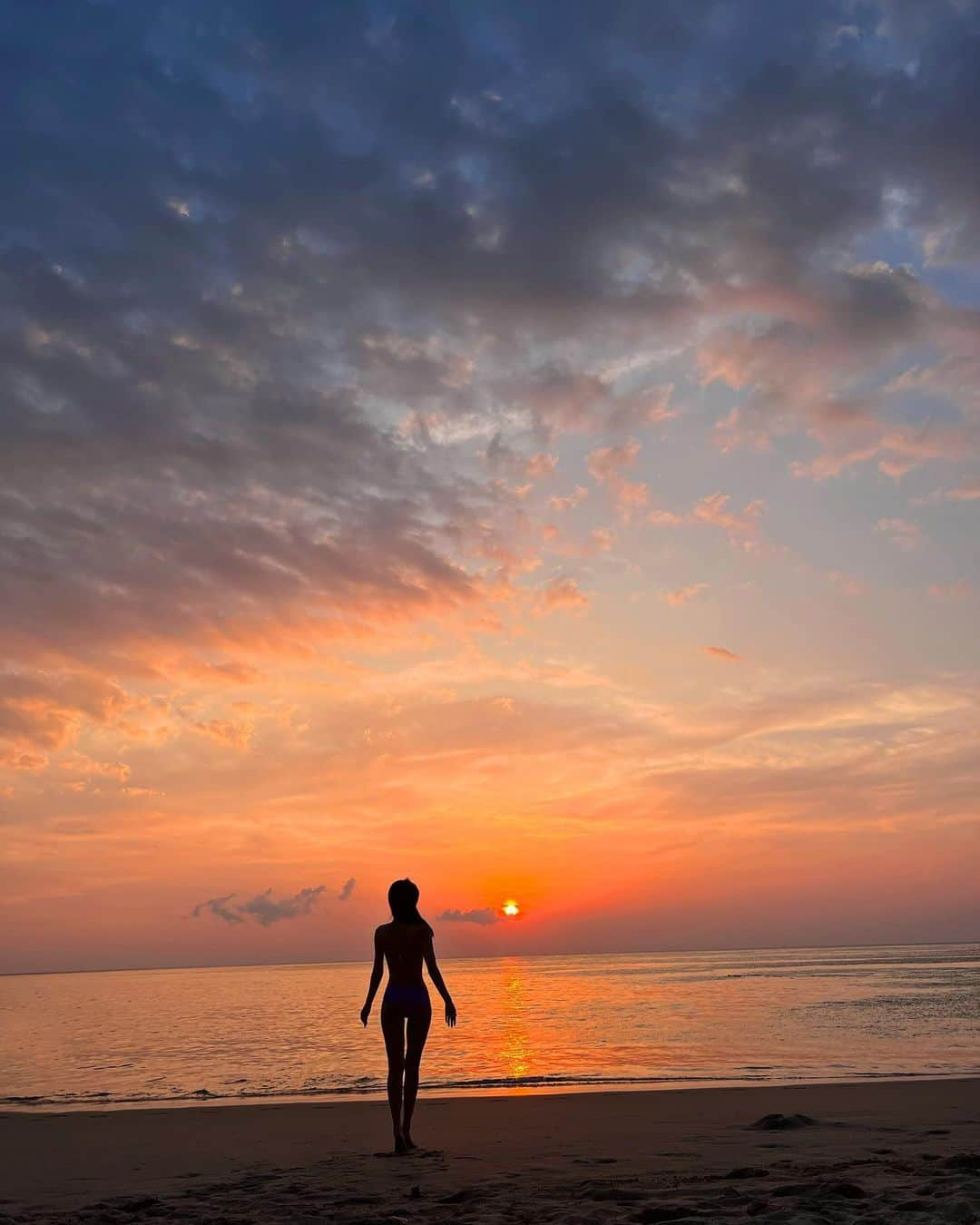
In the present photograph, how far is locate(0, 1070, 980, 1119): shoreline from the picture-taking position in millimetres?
16500

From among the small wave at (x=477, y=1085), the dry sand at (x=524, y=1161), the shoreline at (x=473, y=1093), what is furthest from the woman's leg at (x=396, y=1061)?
Answer: the small wave at (x=477, y=1085)

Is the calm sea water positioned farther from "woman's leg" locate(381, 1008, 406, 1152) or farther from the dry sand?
"woman's leg" locate(381, 1008, 406, 1152)

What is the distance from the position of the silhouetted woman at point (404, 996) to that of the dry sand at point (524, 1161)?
0.57 meters

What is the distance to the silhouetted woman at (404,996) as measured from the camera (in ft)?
33.8

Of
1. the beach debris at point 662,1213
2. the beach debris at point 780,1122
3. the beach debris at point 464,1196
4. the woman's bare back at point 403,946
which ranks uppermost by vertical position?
the woman's bare back at point 403,946

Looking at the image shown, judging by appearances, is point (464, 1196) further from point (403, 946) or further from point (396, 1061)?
point (403, 946)

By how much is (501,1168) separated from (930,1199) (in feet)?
12.8

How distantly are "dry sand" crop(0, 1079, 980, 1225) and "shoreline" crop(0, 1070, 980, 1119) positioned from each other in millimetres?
1075

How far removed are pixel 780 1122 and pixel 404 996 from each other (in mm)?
4923

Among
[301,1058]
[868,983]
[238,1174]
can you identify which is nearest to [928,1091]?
[238,1174]

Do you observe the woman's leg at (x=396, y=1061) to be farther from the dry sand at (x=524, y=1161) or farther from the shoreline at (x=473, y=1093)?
the shoreline at (x=473, y=1093)

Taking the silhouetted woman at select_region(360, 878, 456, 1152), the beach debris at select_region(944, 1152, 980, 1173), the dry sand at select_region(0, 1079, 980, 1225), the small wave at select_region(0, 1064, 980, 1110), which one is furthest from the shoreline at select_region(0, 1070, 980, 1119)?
the beach debris at select_region(944, 1152, 980, 1173)

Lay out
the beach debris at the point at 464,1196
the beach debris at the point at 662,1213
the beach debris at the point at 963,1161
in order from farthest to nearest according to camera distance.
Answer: the beach debris at the point at 963,1161
the beach debris at the point at 464,1196
the beach debris at the point at 662,1213

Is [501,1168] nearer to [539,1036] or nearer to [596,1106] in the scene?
[596,1106]
